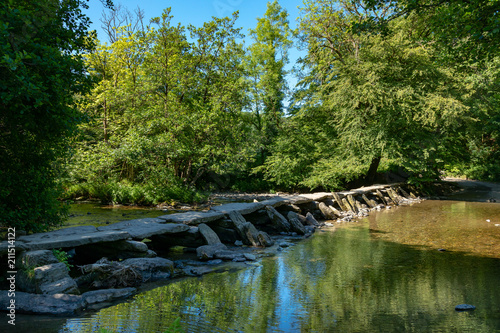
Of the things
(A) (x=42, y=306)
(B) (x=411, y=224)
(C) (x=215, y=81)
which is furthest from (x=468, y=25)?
(C) (x=215, y=81)

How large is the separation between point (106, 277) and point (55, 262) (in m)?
0.73

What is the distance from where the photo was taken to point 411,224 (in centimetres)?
1126

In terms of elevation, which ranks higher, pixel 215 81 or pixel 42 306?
pixel 215 81

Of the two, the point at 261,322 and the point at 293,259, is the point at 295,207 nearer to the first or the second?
the point at 293,259

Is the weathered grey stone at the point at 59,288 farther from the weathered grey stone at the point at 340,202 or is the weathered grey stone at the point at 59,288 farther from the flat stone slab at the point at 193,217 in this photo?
the weathered grey stone at the point at 340,202

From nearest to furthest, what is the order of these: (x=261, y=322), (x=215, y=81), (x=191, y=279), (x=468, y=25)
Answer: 1. (x=261, y=322)
2. (x=191, y=279)
3. (x=468, y=25)
4. (x=215, y=81)

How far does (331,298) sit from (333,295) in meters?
0.13

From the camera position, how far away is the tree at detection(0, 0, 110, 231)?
5250mm

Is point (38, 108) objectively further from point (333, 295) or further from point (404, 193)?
point (404, 193)

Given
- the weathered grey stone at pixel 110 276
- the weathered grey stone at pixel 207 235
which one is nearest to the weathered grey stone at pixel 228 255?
the weathered grey stone at pixel 207 235

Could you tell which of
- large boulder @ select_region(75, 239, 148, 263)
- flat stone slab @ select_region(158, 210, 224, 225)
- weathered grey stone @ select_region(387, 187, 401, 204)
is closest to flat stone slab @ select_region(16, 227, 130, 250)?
large boulder @ select_region(75, 239, 148, 263)

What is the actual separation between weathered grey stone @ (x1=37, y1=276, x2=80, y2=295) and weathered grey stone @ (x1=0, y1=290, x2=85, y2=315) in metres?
0.22

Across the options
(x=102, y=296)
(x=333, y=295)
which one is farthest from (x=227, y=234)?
(x=102, y=296)

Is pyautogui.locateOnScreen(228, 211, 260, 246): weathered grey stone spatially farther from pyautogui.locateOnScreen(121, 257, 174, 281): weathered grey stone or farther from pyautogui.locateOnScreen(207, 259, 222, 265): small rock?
pyautogui.locateOnScreen(121, 257, 174, 281): weathered grey stone
